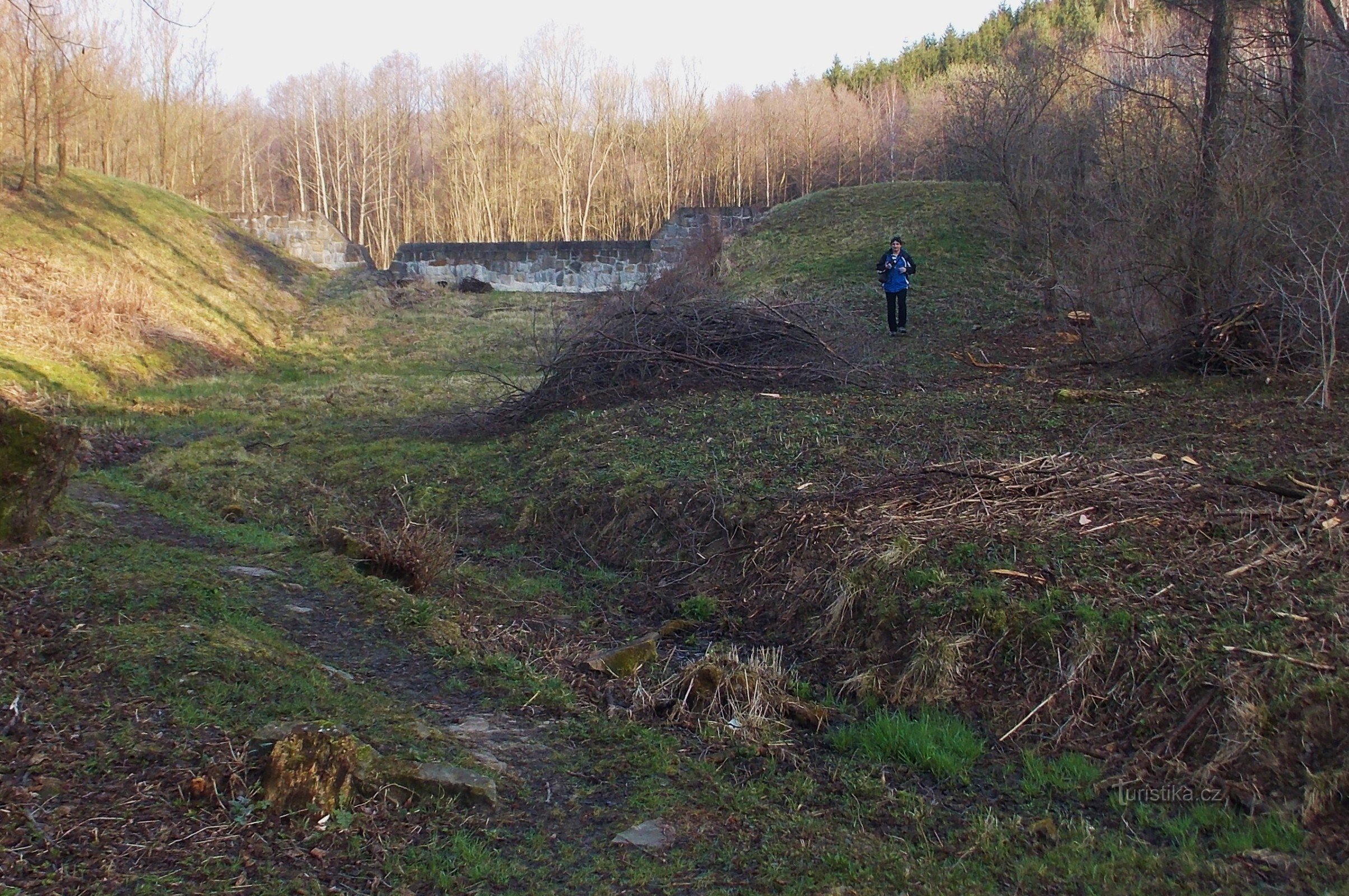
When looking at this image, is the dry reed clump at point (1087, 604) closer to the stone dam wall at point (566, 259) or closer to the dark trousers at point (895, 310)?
the dark trousers at point (895, 310)

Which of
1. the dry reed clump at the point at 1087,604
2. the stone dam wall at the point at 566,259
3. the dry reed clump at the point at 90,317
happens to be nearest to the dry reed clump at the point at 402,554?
the dry reed clump at the point at 1087,604

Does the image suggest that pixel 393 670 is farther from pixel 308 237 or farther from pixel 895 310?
pixel 308 237

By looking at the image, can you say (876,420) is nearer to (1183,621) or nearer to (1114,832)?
(1183,621)

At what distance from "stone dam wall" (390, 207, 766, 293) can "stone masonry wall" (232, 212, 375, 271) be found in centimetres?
335

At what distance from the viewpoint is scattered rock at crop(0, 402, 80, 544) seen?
553cm

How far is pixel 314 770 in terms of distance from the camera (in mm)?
3602

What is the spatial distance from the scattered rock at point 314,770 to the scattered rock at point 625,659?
1814 mm

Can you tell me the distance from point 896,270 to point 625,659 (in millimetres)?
9906

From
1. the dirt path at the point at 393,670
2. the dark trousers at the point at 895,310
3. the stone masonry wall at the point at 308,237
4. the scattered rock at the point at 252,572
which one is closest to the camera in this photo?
the dirt path at the point at 393,670

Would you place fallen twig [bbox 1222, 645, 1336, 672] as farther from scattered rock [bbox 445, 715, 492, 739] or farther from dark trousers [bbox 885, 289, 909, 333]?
dark trousers [bbox 885, 289, 909, 333]

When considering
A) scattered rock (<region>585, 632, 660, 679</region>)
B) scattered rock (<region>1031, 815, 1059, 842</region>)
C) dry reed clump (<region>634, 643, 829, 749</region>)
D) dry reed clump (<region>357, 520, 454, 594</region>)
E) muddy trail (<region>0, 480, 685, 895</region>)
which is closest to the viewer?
muddy trail (<region>0, 480, 685, 895</region>)

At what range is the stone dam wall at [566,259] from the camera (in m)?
27.0

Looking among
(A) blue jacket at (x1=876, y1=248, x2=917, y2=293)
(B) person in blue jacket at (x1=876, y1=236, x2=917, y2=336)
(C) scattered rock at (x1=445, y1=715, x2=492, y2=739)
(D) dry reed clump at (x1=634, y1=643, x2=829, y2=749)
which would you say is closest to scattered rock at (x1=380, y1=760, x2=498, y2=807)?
(C) scattered rock at (x1=445, y1=715, x2=492, y2=739)

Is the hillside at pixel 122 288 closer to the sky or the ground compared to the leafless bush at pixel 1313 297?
closer to the sky
